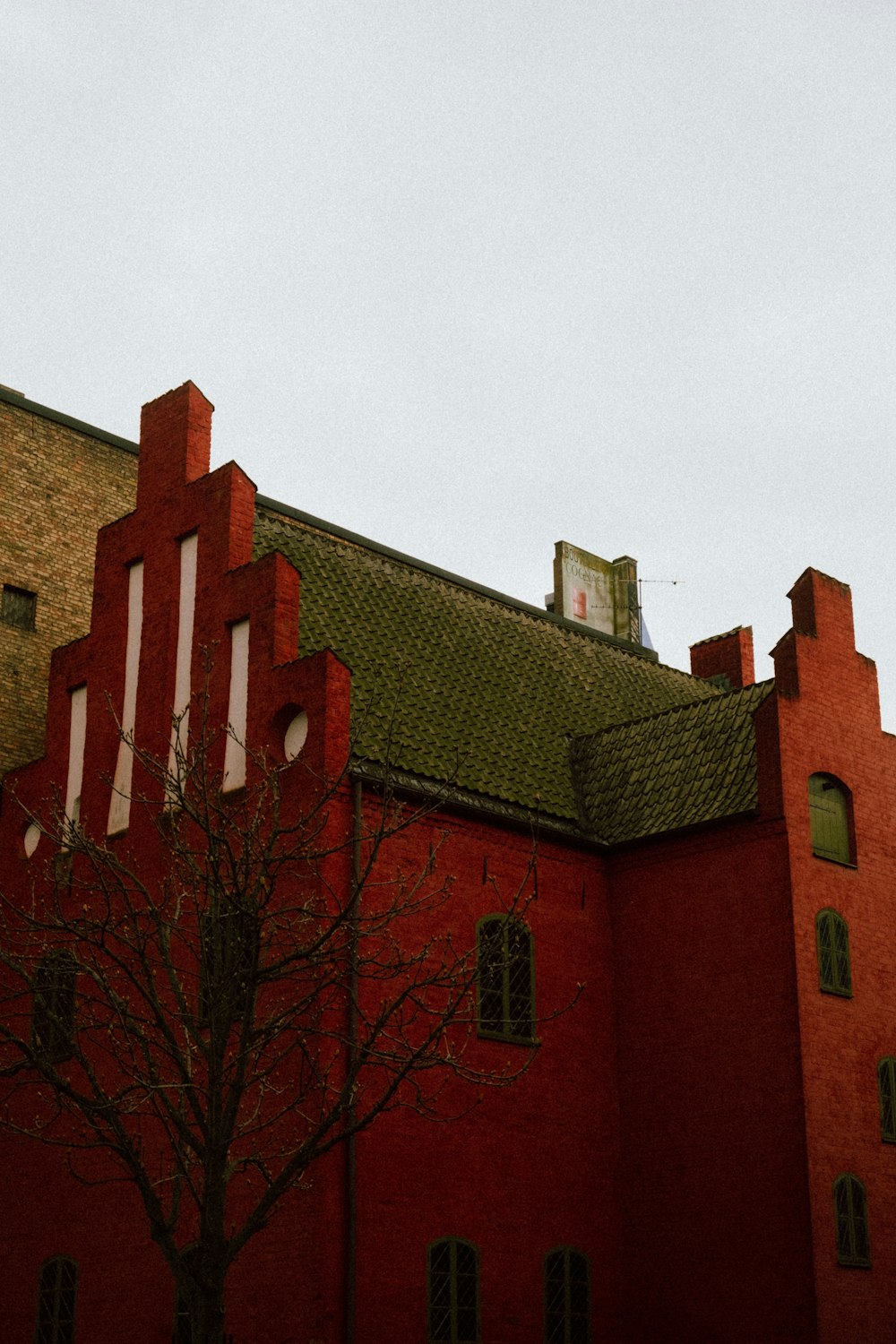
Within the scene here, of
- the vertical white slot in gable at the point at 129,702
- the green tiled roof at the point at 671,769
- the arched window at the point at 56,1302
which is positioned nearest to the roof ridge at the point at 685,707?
the green tiled roof at the point at 671,769

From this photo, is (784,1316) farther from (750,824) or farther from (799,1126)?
(750,824)

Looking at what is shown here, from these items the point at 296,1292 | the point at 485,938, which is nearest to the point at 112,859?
the point at 296,1292

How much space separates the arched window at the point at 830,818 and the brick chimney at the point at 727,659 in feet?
33.1

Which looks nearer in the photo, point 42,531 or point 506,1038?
point 506,1038

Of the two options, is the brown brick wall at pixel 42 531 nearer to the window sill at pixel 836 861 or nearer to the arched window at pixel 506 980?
the arched window at pixel 506 980

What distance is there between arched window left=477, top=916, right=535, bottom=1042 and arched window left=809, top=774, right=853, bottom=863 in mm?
4205

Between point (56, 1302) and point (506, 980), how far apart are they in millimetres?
7088

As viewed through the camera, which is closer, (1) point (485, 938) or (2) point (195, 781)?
(2) point (195, 781)

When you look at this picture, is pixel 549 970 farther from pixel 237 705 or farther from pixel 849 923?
pixel 237 705

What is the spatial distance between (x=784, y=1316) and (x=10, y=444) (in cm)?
1811

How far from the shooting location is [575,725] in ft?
87.2

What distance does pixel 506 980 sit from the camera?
70.7 ft

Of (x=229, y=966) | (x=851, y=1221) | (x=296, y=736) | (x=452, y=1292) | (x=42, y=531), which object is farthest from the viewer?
(x=42, y=531)

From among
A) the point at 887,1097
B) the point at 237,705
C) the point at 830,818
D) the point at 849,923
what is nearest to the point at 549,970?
the point at 849,923
